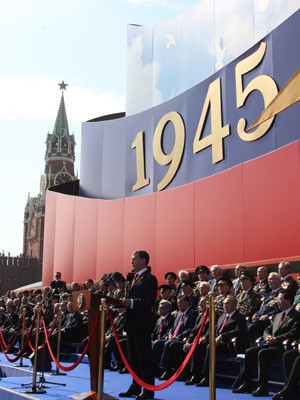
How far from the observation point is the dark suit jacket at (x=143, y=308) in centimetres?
588

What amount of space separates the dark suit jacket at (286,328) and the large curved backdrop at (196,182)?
3247mm

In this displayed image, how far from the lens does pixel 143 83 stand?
714 inches

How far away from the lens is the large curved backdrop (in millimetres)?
10164

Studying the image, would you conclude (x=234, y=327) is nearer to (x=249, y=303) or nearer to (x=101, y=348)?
(x=249, y=303)

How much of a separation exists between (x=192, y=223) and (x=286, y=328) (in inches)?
265

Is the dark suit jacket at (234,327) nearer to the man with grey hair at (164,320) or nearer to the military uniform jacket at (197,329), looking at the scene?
the military uniform jacket at (197,329)

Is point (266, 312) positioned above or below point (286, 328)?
above

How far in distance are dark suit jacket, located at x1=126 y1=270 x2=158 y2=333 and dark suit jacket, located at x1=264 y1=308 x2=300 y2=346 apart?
54.7 inches

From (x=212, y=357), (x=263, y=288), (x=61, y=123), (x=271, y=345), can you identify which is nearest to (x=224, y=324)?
(x=271, y=345)

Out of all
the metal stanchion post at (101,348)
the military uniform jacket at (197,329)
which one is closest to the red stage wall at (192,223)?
the military uniform jacket at (197,329)

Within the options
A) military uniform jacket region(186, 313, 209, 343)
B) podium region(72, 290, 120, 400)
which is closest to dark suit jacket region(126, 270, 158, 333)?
podium region(72, 290, 120, 400)

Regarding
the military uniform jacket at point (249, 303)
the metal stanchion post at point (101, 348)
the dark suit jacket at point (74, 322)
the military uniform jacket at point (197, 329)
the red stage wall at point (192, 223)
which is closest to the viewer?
the metal stanchion post at point (101, 348)

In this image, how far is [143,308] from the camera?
233 inches

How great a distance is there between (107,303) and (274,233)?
4991 millimetres
